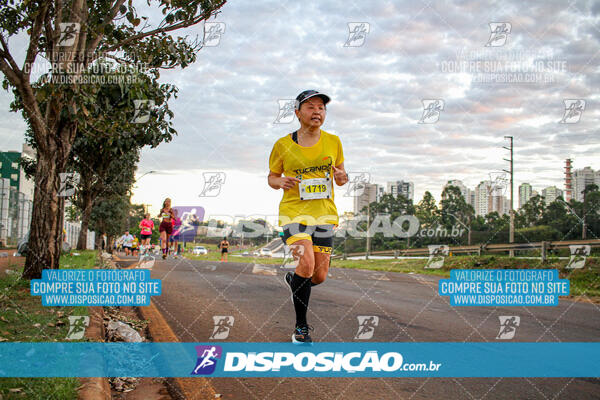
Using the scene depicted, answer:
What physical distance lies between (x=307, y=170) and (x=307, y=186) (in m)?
0.17

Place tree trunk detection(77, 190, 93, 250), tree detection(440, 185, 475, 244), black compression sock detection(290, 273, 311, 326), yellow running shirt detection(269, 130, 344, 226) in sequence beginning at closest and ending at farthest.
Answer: yellow running shirt detection(269, 130, 344, 226), black compression sock detection(290, 273, 311, 326), tree trunk detection(77, 190, 93, 250), tree detection(440, 185, 475, 244)

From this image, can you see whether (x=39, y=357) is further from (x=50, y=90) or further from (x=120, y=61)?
(x=120, y=61)

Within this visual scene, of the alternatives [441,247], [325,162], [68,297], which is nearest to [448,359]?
[325,162]

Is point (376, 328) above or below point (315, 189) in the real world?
below

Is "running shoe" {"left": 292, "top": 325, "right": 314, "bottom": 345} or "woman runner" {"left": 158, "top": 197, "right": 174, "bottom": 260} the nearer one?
"running shoe" {"left": 292, "top": 325, "right": 314, "bottom": 345}

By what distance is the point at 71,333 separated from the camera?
4.40 meters

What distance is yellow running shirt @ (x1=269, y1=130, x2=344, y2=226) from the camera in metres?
4.08

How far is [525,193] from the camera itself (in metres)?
36.0

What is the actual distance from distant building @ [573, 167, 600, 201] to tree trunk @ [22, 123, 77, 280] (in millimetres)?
21609

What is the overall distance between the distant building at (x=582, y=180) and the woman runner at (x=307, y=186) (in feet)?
69.7

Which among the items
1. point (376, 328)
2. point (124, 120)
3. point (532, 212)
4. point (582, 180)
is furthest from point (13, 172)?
point (376, 328)

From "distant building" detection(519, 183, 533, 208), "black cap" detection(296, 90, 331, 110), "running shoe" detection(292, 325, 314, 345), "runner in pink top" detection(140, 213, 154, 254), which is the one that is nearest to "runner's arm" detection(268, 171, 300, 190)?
"black cap" detection(296, 90, 331, 110)

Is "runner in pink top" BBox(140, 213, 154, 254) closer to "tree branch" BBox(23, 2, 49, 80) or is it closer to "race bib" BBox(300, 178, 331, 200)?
"tree branch" BBox(23, 2, 49, 80)

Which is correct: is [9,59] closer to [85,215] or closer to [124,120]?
[124,120]
